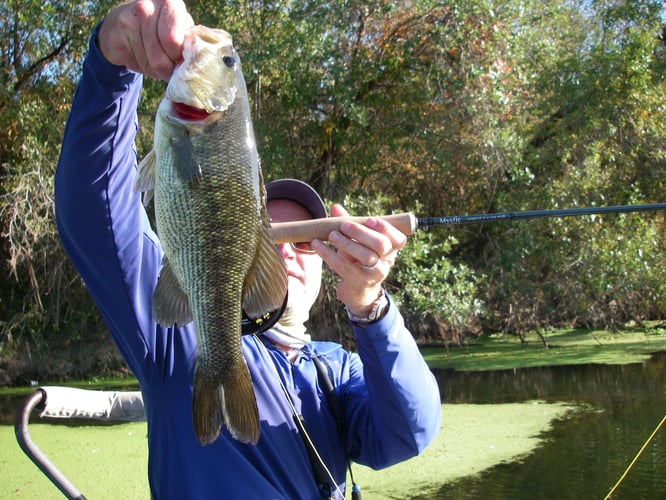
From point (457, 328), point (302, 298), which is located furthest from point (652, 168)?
point (302, 298)

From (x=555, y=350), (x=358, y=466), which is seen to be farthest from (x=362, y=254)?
(x=555, y=350)

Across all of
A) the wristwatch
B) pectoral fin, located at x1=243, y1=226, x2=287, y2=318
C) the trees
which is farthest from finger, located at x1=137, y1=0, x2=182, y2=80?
the trees

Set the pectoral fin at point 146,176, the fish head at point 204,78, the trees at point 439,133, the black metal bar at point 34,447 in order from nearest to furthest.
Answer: the fish head at point 204,78 → the pectoral fin at point 146,176 → the black metal bar at point 34,447 → the trees at point 439,133

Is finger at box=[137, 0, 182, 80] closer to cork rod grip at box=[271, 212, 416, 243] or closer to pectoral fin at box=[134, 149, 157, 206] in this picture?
pectoral fin at box=[134, 149, 157, 206]

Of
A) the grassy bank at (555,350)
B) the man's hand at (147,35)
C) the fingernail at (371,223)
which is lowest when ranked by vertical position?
the grassy bank at (555,350)

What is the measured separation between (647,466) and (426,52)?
20.7 feet

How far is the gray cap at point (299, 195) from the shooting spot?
99.1 inches

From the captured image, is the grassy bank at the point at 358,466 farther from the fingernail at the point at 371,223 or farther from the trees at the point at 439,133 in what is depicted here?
the fingernail at the point at 371,223

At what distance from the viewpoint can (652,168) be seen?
37.8 feet

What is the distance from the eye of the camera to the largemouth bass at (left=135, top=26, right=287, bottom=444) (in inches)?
60.4

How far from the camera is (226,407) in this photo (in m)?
1.64

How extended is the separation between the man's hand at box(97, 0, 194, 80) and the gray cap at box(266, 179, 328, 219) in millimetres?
898

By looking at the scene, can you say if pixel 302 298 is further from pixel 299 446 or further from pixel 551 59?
pixel 551 59

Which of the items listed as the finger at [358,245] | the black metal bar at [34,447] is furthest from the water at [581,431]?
the finger at [358,245]
